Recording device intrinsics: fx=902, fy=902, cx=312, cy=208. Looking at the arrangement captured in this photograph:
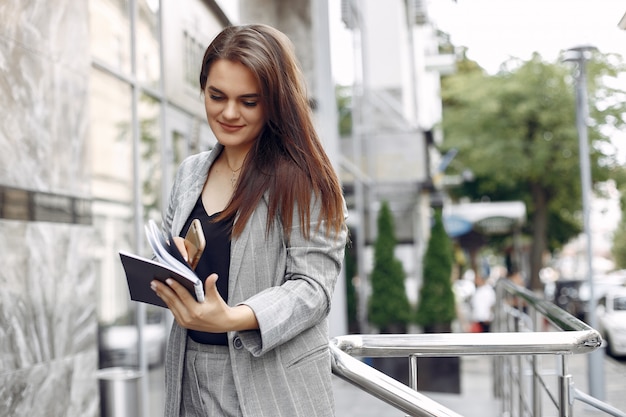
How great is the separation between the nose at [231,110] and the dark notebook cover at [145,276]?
0.38 meters

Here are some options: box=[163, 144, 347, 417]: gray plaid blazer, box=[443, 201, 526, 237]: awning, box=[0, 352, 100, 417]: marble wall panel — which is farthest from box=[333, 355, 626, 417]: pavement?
box=[443, 201, 526, 237]: awning

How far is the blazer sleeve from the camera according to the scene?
181 centimetres

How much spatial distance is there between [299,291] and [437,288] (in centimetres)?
1093

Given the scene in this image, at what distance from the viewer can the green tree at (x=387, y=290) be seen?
12609 mm

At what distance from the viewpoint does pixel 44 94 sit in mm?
4266

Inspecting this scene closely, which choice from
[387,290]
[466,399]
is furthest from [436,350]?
[387,290]

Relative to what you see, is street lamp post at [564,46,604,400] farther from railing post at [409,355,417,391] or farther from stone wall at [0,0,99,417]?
railing post at [409,355,417,391]

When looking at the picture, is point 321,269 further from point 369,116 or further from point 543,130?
point 543,130

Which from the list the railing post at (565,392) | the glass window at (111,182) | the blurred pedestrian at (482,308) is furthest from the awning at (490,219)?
the railing post at (565,392)

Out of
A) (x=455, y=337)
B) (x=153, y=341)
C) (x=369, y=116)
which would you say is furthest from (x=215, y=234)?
(x=369, y=116)

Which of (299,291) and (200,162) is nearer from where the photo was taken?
(299,291)

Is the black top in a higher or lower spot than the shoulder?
lower

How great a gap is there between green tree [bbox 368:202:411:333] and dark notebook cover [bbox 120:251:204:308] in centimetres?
1090

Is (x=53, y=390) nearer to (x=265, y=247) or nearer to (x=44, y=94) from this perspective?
(x=44, y=94)
